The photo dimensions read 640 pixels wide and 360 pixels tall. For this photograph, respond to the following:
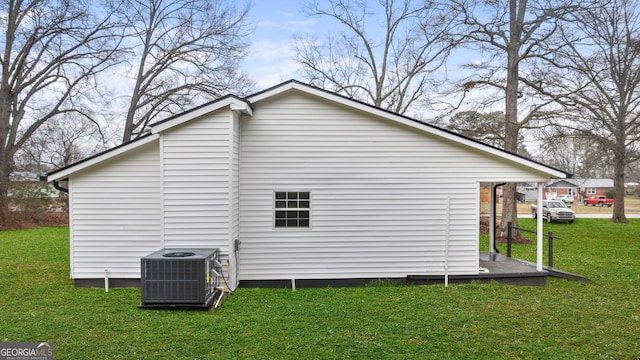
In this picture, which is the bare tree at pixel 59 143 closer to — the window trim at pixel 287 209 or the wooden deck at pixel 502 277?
the window trim at pixel 287 209

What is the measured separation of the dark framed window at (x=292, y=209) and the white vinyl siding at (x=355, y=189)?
0.14 meters

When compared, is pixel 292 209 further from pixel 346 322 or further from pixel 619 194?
pixel 619 194

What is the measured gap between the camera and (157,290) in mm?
6031

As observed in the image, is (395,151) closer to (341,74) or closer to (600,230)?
(341,74)

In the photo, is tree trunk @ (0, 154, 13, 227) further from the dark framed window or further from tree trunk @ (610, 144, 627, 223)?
tree trunk @ (610, 144, 627, 223)

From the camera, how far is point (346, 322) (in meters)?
5.52

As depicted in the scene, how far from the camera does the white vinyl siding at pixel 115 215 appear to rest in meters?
7.67

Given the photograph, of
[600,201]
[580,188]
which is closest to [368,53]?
[600,201]

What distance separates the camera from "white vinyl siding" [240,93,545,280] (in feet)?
25.1

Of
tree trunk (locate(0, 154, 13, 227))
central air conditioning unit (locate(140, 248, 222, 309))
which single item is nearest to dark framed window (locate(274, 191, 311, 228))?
central air conditioning unit (locate(140, 248, 222, 309))

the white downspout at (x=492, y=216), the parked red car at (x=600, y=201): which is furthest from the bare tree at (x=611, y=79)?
the parked red car at (x=600, y=201)

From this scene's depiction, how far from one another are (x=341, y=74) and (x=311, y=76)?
176cm

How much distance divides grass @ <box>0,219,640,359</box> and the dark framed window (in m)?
1.36

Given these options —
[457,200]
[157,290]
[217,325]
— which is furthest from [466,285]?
[157,290]
